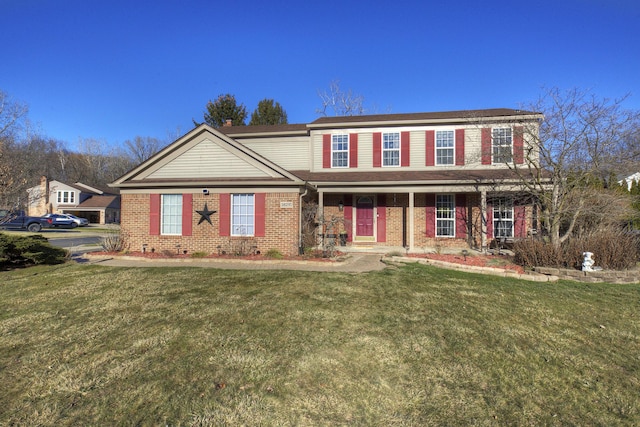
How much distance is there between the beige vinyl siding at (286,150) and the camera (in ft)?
49.1

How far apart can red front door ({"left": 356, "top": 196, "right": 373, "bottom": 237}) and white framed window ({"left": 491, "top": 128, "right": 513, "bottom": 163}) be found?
17.0 feet

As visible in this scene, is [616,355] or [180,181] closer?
[616,355]

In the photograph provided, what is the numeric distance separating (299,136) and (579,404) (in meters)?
13.6

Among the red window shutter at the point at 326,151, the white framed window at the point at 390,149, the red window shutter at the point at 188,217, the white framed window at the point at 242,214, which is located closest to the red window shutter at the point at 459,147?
the white framed window at the point at 390,149

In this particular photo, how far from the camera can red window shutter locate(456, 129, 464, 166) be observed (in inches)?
523

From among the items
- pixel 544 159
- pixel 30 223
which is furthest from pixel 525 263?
pixel 30 223

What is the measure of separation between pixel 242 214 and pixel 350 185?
420 cm

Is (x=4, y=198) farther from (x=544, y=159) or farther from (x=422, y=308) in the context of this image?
(x=544, y=159)

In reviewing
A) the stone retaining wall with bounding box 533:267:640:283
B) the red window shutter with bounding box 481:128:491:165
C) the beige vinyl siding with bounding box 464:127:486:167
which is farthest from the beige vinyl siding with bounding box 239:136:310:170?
the stone retaining wall with bounding box 533:267:640:283

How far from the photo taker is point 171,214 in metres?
12.1

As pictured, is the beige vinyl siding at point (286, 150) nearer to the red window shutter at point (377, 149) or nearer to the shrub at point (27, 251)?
the red window shutter at point (377, 149)

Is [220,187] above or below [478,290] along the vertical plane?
above

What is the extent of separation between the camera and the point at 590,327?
195 inches

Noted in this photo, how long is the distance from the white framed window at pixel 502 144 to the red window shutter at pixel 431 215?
2.80m
